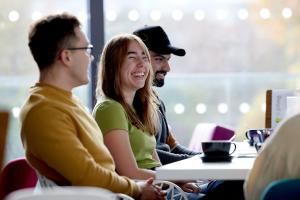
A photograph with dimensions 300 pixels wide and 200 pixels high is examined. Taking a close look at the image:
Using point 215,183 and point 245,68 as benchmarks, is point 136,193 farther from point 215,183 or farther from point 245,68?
point 245,68

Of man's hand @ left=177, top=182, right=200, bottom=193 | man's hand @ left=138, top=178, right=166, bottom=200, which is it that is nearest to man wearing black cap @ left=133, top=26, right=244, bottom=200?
man's hand @ left=177, top=182, right=200, bottom=193

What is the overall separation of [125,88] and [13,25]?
8.45ft

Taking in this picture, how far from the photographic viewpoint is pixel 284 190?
8.70 ft

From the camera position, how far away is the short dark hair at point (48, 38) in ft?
11.3

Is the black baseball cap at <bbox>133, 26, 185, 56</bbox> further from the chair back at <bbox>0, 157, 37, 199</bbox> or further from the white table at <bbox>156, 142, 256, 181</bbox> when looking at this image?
the white table at <bbox>156, 142, 256, 181</bbox>

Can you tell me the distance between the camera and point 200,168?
3299 mm

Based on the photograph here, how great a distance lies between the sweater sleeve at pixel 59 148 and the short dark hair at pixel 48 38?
27 centimetres

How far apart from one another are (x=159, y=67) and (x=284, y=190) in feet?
7.32

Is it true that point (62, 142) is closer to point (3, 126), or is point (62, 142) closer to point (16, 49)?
point (3, 126)

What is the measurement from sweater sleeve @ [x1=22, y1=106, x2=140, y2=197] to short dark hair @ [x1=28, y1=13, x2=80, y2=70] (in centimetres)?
27

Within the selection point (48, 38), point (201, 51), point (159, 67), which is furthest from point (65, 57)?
point (201, 51)

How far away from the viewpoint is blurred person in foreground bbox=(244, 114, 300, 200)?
9.09 ft

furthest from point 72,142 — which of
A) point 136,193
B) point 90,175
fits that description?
point 136,193

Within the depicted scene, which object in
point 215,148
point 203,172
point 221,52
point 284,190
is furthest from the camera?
point 221,52
